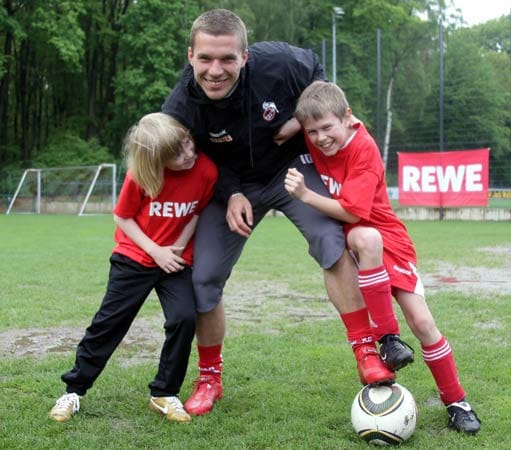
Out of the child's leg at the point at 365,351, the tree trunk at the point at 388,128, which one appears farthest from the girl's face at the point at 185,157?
the tree trunk at the point at 388,128

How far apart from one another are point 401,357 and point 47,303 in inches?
202

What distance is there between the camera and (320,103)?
3705 mm

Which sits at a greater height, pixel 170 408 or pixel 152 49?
pixel 152 49

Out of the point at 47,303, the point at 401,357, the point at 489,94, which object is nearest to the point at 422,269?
the point at 47,303

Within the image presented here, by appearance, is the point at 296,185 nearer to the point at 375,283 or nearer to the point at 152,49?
the point at 375,283

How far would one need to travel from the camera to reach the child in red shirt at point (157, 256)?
387 centimetres

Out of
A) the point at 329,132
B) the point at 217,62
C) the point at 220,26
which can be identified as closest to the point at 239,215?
the point at 329,132

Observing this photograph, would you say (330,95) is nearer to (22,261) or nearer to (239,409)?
(239,409)

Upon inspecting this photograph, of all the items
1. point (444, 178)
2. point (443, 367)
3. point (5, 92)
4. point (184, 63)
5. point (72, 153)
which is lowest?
point (444, 178)

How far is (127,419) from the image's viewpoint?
3848 millimetres

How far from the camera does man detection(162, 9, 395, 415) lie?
3705 millimetres

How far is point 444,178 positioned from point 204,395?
21025 millimetres

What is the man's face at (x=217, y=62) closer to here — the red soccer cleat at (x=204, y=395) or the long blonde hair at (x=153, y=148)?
the long blonde hair at (x=153, y=148)

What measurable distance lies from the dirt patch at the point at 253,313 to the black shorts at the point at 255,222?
4.53 feet
